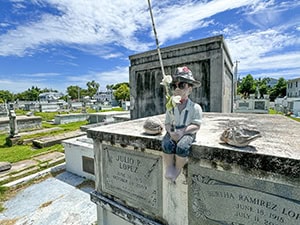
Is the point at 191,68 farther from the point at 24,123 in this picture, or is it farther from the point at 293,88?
the point at 293,88

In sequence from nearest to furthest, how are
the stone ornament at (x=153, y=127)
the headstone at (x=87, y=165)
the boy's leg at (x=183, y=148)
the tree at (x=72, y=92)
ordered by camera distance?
the boy's leg at (x=183, y=148), the stone ornament at (x=153, y=127), the headstone at (x=87, y=165), the tree at (x=72, y=92)

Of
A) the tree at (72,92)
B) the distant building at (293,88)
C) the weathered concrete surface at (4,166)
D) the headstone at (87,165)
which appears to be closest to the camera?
Answer: the headstone at (87,165)

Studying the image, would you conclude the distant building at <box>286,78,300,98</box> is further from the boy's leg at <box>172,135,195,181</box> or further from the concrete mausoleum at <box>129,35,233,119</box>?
the boy's leg at <box>172,135,195,181</box>

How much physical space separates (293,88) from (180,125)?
48.5 m

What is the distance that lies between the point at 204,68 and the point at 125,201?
387cm

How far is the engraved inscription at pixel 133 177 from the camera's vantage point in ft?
6.56

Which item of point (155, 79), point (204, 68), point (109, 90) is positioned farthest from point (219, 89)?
point (109, 90)

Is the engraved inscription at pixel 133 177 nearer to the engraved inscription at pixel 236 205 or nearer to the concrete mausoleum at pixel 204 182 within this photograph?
the concrete mausoleum at pixel 204 182

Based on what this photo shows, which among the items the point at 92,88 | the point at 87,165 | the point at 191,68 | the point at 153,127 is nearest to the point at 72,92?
the point at 92,88

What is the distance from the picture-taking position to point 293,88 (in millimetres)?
38062

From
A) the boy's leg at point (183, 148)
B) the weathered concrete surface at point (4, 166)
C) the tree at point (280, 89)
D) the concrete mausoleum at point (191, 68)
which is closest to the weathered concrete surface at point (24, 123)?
the weathered concrete surface at point (4, 166)

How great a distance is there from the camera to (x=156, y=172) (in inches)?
77.9

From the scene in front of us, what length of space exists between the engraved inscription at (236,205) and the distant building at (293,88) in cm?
4570

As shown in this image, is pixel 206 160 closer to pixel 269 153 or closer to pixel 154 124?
pixel 269 153
